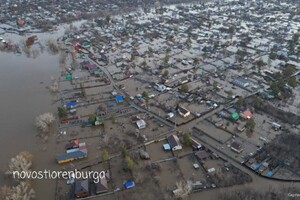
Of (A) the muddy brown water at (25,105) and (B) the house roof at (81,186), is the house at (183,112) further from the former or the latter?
(A) the muddy brown water at (25,105)

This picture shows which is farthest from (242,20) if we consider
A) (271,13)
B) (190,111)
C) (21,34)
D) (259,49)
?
(21,34)

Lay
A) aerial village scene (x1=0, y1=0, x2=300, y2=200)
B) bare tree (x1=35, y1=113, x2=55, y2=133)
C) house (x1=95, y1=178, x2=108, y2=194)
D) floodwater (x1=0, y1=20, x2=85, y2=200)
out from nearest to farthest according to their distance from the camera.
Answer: house (x1=95, y1=178, x2=108, y2=194), aerial village scene (x1=0, y1=0, x2=300, y2=200), floodwater (x1=0, y1=20, x2=85, y2=200), bare tree (x1=35, y1=113, x2=55, y2=133)

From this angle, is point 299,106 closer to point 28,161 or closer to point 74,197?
point 74,197

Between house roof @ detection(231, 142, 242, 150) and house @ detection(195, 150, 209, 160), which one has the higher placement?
house roof @ detection(231, 142, 242, 150)

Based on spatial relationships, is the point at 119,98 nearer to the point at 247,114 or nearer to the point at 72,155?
the point at 72,155

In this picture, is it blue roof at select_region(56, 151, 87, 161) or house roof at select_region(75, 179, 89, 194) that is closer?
house roof at select_region(75, 179, 89, 194)

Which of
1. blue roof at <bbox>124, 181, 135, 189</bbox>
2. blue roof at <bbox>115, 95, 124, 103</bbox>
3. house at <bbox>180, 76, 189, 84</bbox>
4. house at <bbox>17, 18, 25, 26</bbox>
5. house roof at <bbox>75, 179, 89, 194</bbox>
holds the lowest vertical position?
blue roof at <bbox>124, 181, 135, 189</bbox>

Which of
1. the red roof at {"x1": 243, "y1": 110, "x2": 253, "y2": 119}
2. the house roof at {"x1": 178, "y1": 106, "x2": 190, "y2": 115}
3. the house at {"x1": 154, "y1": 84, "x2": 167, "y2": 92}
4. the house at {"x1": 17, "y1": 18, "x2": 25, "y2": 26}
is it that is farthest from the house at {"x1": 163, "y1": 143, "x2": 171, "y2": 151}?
the house at {"x1": 17, "y1": 18, "x2": 25, "y2": 26}

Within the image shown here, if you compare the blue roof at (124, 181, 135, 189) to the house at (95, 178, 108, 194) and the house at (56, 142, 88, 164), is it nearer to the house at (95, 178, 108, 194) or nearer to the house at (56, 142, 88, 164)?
the house at (95, 178, 108, 194)
